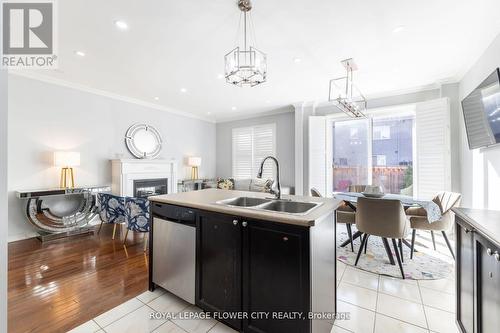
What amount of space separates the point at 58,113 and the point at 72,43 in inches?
71.1

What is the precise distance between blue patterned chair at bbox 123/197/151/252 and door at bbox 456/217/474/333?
318 centimetres

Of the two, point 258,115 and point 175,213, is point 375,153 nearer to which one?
point 258,115

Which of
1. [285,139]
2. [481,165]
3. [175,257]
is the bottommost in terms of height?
[175,257]

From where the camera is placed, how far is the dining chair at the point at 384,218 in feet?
8.05

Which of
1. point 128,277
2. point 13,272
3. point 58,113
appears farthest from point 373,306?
point 58,113

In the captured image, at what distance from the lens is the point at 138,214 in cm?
301

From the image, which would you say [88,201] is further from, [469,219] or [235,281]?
[469,219]

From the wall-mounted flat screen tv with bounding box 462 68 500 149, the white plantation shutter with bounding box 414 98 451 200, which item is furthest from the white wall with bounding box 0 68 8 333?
the white plantation shutter with bounding box 414 98 451 200

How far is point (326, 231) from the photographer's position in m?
1.59

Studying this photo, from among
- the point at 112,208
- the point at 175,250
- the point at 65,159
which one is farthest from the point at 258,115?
the point at 175,250

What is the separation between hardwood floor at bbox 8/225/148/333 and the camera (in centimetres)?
181

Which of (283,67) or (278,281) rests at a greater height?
(283,67)

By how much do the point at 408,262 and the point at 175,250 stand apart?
2863mm

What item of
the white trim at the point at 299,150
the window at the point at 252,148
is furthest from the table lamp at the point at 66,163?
the white trim at the point at 299,150
